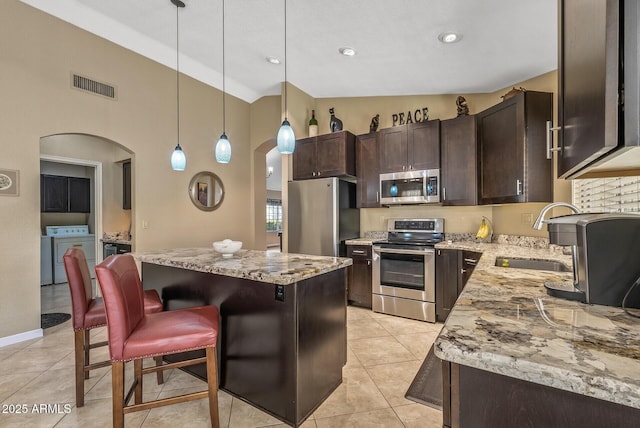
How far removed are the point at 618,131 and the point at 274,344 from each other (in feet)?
5.78

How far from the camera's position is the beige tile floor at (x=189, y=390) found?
69.5 inches

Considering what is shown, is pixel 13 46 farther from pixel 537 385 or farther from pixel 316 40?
pixel 537 385

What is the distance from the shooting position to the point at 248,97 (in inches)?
201

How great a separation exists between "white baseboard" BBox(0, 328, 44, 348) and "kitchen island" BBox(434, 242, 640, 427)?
3922mm

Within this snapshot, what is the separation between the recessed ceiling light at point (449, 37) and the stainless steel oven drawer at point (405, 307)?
110 inches

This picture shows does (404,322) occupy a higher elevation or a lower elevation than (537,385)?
lower

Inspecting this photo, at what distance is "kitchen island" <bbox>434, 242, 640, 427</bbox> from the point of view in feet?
1.77

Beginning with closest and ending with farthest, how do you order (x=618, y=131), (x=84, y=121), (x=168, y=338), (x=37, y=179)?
(x=618, y=131), (x=168, y=338), (x=37, y=179), (x=84, y=121)

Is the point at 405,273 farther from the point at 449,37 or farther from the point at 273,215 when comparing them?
the point at 273,215

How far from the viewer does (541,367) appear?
57 cm

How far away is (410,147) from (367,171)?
644 mm

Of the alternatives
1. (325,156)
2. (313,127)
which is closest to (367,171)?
(325,156)

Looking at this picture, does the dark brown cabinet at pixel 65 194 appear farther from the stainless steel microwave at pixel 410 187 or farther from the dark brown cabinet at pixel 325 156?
the stainless steel microwave at pixel 410 187

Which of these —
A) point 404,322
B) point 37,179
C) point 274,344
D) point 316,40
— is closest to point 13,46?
point 37,179
